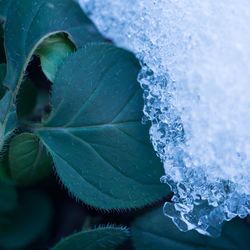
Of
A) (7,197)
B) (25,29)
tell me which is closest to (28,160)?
(7,197)

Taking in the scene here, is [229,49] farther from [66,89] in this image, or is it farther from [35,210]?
[35,210]

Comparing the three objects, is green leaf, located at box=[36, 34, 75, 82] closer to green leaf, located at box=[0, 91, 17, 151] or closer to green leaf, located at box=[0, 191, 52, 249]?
green leaf, located at box=[0, 91, 17, 151]

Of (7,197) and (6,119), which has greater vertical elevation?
(6,119)

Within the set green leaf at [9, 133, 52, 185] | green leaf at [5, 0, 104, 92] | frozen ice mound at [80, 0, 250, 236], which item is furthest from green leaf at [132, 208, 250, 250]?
green leaf at [5, 0, 104, 92]

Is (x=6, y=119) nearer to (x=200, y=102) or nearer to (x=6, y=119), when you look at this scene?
(x=6, y=119)

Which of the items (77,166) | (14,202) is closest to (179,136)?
(77,166)

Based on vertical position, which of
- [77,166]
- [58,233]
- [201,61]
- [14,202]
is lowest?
[58,233]

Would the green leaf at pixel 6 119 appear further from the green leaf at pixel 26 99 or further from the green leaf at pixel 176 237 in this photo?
the green leaf at pixel 176 237
